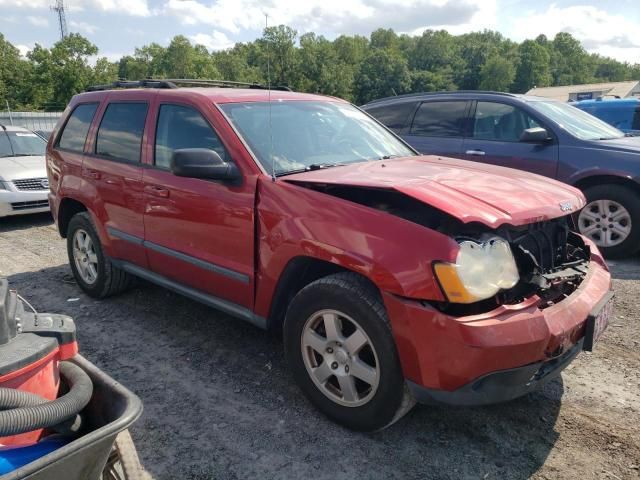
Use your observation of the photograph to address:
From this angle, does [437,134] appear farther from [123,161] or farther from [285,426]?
[285,426]

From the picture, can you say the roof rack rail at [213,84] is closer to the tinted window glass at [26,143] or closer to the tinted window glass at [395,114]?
the tinted window glass at [395,114]

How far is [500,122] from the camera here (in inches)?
252

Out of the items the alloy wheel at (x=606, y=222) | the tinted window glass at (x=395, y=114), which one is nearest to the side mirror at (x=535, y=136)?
the alloy wheel at (x=606, y=222)

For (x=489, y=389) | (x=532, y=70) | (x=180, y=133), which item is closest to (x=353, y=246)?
(x=489, y=389)

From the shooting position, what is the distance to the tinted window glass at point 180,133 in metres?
3.37

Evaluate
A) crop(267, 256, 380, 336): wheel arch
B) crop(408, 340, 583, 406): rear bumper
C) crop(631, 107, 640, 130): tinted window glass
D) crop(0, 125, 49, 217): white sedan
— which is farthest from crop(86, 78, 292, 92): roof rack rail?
crop(631, 107, 640, 130): tinted window glass

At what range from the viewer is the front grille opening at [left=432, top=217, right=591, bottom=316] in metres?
2.34

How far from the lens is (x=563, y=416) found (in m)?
2.86

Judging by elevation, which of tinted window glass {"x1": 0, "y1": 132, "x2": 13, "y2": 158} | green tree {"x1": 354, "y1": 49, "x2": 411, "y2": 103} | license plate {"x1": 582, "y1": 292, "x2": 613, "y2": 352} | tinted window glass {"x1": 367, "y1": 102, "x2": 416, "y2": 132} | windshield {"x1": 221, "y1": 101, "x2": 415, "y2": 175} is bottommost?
license plate {"x1": 582, "y1": 292, "x2": 613, "y2": 352}

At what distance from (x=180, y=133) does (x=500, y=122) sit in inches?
172

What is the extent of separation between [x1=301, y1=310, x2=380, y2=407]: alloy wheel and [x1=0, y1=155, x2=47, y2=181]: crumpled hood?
7.07 meters

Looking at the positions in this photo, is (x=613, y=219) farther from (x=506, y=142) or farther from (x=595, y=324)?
(x=595, y=324)

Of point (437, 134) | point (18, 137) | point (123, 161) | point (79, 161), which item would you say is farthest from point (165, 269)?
point (18, 137)

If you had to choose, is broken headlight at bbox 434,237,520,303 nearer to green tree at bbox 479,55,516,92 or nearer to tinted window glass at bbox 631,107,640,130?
tinted window glass at bbox 631,107,640,130
